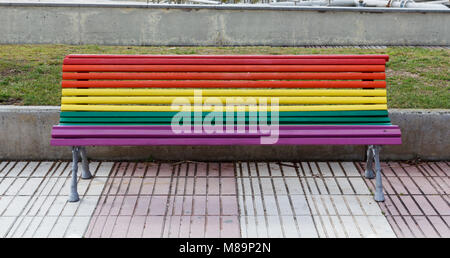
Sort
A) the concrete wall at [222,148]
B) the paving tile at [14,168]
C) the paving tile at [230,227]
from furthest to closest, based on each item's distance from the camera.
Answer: the concrete wall at [222,148] → the paving tile at [14,168] → the paving tile at [230,227]

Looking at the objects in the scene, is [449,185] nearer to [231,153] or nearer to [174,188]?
[231,153]

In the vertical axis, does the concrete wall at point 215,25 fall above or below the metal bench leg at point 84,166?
above

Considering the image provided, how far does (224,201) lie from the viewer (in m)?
4.52

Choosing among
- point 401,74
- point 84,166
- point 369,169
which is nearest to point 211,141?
point 84,166

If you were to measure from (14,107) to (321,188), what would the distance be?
274 cm

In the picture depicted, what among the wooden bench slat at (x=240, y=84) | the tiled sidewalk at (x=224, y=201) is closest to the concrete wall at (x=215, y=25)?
the tiled sidewalk at (x=224, y=201)

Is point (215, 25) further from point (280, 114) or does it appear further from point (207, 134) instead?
point (207, 134)

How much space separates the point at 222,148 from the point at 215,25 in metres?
5.35

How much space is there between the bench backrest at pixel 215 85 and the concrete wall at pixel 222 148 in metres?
0.55

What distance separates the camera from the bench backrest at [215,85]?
4.62 m

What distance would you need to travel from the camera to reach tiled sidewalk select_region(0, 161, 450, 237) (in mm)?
4090

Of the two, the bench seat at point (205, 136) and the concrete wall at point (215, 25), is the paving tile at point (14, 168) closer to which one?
the bench seat at point (205, 136)

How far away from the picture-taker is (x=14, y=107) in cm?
507
